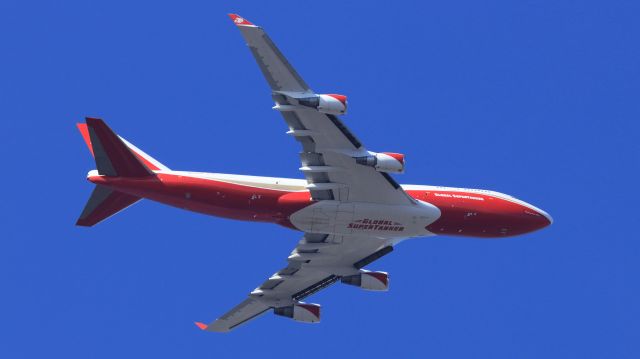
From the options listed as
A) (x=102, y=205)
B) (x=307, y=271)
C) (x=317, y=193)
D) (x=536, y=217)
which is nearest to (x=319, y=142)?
(x=317, y=193)

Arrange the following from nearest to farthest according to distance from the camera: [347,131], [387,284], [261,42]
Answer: [261,42]
[347,131]
[387,284]

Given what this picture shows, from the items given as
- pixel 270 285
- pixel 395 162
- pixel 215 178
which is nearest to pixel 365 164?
pixel 395 162

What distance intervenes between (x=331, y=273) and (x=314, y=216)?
8.58 m

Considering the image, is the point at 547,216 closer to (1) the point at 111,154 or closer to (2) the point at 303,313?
(2) the point at 303,313

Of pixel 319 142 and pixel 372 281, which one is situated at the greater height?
pixel 319 142

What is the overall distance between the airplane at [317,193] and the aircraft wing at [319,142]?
2.2 inches

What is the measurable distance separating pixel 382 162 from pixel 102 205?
16.5 metres

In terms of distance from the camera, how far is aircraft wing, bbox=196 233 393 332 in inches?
2625

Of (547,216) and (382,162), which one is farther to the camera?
(547,216)

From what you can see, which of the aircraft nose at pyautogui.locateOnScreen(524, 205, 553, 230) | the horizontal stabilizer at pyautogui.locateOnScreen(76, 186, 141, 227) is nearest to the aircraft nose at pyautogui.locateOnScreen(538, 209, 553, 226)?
the aircraft nose at pyautogui.locateOnScreen(524, 205, 553, 230)

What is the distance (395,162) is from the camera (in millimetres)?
60406

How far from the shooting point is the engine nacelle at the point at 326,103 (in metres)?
57.0

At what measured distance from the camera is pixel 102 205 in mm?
62156

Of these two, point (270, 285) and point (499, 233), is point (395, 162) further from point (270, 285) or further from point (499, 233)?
point (270, 285)
